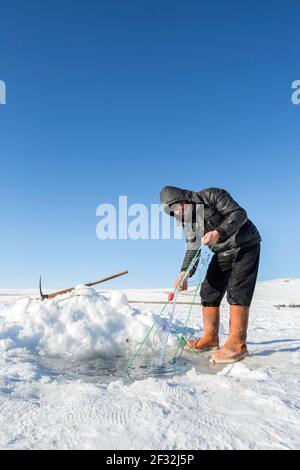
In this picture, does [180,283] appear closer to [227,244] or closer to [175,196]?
[227,244]

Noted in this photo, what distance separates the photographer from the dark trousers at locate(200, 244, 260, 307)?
3.43 meters

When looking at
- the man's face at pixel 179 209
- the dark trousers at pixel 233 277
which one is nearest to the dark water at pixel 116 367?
the dark trousers at pixel 233 277

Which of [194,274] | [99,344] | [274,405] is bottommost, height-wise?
[99,344]

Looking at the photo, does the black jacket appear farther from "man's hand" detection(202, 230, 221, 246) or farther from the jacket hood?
"man's hand" detection(202, 230, 221, 246)

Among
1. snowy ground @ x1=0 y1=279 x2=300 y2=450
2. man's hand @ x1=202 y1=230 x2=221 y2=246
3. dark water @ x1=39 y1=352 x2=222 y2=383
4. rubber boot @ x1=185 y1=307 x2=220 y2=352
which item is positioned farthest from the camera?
rubber boot @ x1=185 y1=307 x2=220 y2=352

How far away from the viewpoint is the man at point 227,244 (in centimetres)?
331

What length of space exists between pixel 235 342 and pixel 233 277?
589 millimetres

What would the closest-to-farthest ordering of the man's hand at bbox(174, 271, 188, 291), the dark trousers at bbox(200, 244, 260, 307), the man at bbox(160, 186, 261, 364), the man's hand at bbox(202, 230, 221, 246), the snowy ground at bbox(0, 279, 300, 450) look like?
the snowy ground at bbox(0, 279, 300, 450)
the man's hand at bbox(202, 230, 221, 246)
the man at bbox(160, 186, 261, 364)
the dark trousers at bbox(200, 244, 260, 307)
the man's hand at bbox(174, 271, 188, 291)

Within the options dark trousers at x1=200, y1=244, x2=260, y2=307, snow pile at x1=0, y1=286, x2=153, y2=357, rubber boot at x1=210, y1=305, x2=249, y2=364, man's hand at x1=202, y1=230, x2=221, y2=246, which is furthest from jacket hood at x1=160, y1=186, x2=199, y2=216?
snow pile at x1=0, y1=286, x2=153, y2=357

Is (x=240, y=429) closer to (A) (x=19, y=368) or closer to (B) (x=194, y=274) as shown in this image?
(A) (x=19, y=368)

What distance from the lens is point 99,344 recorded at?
406cm

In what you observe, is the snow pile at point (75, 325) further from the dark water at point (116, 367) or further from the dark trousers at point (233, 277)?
the dark trousers at point (233, 277)
